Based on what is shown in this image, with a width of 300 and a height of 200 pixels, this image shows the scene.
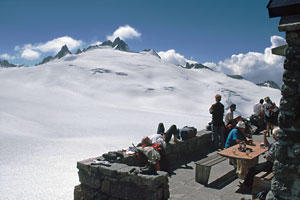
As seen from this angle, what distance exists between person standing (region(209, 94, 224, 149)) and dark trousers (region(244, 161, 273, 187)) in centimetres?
255

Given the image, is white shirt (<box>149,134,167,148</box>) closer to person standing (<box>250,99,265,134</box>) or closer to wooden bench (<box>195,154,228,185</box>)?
wooden bench (<box>195,154,228,185</box>)

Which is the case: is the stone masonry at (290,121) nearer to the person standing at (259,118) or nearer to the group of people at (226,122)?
the group of people at (226,122)

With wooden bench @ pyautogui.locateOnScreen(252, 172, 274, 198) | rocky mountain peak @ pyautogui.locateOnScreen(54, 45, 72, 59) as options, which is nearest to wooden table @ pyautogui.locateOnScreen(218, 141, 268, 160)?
wooden bench @ pyautogui.locateOnScreen(252, 172, 274, 198)

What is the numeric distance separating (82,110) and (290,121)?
19219 millimetres

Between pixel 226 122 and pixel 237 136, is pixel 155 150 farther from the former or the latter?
pixel 226 122

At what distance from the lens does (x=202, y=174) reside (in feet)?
17.9

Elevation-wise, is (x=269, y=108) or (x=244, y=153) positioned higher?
(x=269, y=108)

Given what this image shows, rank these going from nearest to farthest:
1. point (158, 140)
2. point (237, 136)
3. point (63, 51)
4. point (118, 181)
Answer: point (118, 181), point (158, 140), point (237, 136), point (63, 51)

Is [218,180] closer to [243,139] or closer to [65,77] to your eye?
[243,139]

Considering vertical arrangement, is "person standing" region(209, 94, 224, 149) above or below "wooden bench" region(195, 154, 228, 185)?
above

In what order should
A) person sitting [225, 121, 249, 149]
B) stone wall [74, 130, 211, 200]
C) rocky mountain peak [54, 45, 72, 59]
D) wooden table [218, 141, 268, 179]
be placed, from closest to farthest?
stone wall [74, 130, 211, 200]
wooden table [218, 141, 268, 179]
person sitting [225, 121, 249, 149]
rocky mountain peak [54, 45, 72, 59]

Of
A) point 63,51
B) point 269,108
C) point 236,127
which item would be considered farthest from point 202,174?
point 63,51

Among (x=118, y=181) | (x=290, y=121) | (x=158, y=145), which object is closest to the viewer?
(x=290, y=121)

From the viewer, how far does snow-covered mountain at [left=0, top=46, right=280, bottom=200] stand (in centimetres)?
855
